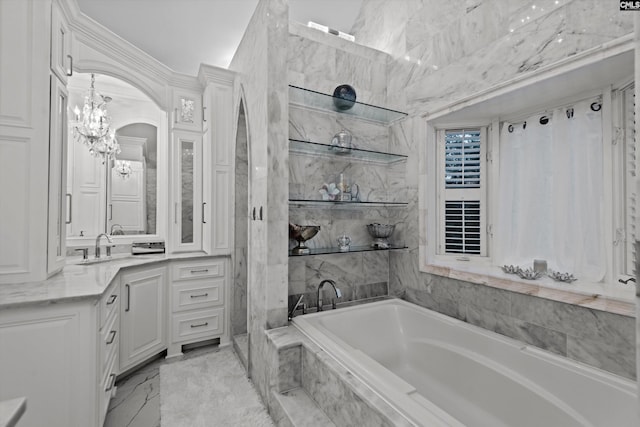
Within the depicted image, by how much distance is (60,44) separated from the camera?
6.48 ft

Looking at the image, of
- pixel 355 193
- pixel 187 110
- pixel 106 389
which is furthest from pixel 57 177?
pixel 355 193

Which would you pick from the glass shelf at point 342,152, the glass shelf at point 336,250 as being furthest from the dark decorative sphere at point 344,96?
the glass shelf at point 336,250

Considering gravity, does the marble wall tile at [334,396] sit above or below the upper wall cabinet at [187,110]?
below

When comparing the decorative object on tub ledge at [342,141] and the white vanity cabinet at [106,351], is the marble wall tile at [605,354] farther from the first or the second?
the white vanity cabinet at [106,351]

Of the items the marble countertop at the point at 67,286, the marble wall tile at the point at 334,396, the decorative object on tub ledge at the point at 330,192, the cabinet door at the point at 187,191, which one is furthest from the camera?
the cabinet door at the point at 187,191

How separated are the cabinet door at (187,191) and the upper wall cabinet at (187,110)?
0.09 meters

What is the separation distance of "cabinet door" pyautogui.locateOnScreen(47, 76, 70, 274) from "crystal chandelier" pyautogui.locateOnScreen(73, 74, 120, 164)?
78cm

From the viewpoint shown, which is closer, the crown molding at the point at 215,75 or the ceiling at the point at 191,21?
the ceiling at the point at 191,21

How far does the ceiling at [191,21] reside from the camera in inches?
106

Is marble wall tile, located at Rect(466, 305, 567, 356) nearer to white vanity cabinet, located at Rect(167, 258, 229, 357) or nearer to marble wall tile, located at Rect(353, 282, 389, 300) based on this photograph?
marble wall tile, located at Rect(353, 282, 389, 300)

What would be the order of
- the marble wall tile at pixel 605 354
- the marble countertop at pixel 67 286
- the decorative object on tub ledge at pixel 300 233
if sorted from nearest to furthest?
the marble wall tile at pixel 605 354
the marble countertop at pixel 67 286
the decorative object on tub ledge at pixel 300 233

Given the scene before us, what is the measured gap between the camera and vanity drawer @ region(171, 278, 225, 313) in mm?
2809

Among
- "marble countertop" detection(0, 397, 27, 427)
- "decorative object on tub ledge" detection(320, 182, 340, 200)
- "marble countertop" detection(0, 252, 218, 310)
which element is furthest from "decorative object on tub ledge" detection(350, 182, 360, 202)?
"marble countertop" detection(0, 397, 27, 427)

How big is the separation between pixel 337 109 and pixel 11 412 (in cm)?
258
